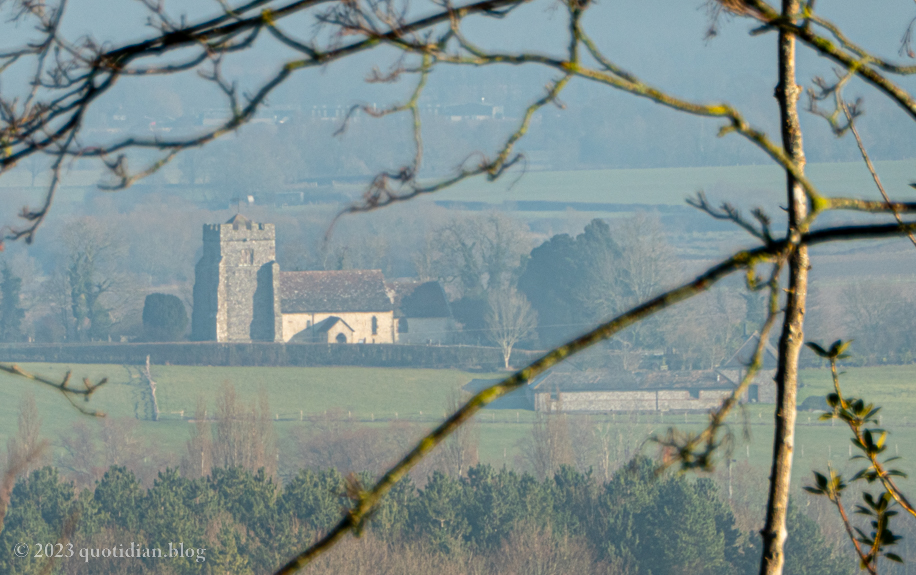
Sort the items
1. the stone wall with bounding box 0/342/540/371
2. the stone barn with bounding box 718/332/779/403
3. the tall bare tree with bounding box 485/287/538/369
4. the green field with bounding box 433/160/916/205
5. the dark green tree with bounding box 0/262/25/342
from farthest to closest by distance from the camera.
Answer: the green field with bounding box 433/160/916/205 < the dark green tree with bounding box 0/262/25/342 < the tall bare tree with bounding box 485/287/538/369 < the stone wall with bounding box 0/342/540/371 < the stone barn with bounding box 718/332/779/403

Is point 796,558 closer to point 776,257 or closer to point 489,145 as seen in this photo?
point 776,257

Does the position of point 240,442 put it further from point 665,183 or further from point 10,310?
point 665,183

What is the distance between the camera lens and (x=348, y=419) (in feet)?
232

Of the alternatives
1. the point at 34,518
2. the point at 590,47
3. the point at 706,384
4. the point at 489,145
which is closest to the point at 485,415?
the point at 706,384

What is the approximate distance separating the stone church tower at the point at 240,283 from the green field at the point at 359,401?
5.64 meters

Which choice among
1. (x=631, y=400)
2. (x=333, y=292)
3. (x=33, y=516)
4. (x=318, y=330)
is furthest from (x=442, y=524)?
(x=333, y=292)

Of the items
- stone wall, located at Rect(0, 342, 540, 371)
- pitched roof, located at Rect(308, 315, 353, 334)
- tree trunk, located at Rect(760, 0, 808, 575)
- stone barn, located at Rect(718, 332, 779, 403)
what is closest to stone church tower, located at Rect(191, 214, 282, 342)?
pitched roof, located at Rect(308, 315, 353, 334)

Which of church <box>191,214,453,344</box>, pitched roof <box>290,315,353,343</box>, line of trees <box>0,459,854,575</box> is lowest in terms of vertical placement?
line of trees <box>0,459,854,575</box>

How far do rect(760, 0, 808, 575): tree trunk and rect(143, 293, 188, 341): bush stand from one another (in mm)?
87281

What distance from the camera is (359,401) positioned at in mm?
75250

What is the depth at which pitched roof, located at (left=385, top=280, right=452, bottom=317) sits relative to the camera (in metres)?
85.4

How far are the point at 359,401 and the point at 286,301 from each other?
502 inches

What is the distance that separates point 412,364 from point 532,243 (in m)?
41.2

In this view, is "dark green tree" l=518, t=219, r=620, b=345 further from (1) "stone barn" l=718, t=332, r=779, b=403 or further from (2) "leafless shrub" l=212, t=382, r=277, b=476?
(2) "leafless shrub" l=212, t=382, r=277, b=476
